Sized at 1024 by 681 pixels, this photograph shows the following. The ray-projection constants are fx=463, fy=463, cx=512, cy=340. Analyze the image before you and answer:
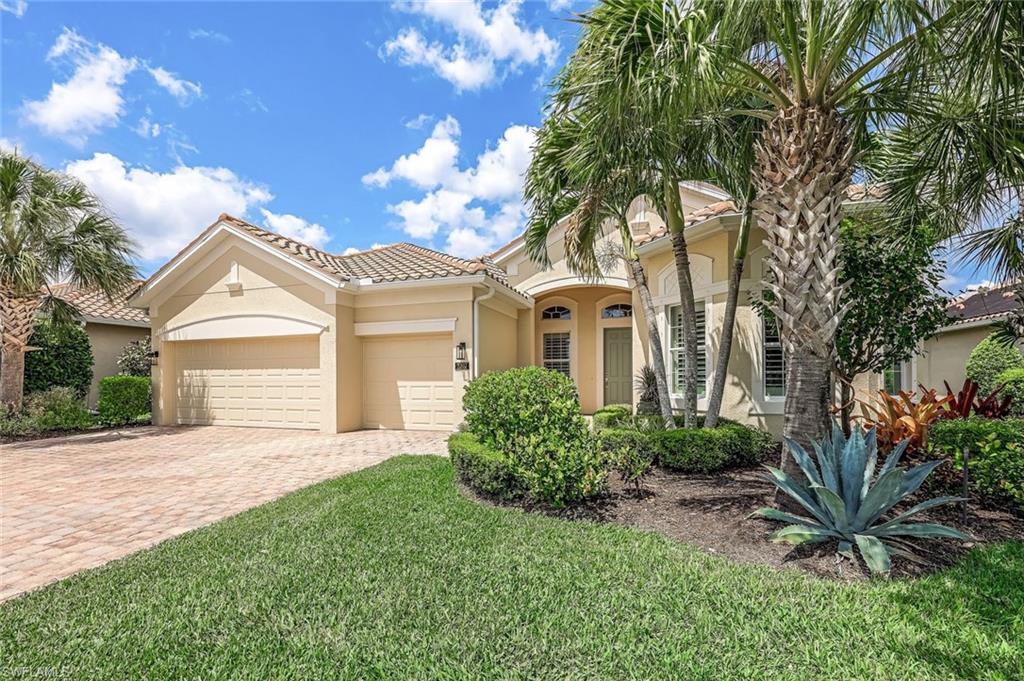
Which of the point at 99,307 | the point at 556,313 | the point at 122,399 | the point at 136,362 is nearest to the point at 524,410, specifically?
the point at 556,313

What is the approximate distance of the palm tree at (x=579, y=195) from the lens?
712 cm

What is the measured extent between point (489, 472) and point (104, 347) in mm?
18398

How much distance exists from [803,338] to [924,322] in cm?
375

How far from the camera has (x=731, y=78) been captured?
17.5 ft

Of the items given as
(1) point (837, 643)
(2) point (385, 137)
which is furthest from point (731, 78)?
(2) point (385, 137)

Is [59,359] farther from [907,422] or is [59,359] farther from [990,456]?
[990,456]

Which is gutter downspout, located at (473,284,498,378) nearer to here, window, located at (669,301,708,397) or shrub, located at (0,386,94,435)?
window, located at (669,301,708,397)

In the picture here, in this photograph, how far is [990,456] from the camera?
5340 millimetres

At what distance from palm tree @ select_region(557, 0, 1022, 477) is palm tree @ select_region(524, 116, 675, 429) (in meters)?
1.51

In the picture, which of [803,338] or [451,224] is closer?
[803,338]

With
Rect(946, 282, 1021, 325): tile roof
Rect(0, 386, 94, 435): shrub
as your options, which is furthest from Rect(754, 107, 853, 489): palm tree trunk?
Rect(0, 386, 94, 435): shrub

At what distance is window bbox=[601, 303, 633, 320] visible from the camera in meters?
16.5

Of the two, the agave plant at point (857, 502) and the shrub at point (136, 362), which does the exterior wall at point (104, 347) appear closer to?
the shrub at point (136, 362)

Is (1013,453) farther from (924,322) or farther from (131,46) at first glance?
(131,46)
